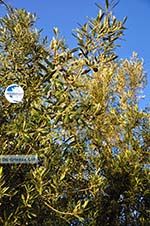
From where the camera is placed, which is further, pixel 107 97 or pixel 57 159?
pixel 107 97

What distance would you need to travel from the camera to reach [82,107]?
3496mm

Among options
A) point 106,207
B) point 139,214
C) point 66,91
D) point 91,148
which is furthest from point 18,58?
point 139,214

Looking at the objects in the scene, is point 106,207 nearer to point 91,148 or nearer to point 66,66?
point 91,148

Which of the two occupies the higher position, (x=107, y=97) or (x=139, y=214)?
(x=107, y=97)

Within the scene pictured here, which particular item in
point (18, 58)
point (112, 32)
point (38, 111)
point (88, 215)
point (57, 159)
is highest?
point (112, 32)

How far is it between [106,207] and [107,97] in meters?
2.02

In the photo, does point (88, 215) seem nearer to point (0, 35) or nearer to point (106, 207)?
point (106, 207)

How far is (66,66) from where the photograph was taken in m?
3.48

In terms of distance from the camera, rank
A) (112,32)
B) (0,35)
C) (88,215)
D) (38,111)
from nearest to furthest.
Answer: (38,111) → (112,32) → (0,35) → (88,215)

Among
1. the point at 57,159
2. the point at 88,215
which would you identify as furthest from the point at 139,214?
the point at 57,159

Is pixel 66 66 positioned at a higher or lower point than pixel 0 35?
lower

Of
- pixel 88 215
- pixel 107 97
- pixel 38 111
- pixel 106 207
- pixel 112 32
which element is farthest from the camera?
pixel 107 97

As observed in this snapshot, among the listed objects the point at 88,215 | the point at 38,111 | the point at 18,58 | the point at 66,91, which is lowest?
the point at 88,215

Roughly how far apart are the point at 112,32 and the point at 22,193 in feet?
4.89
